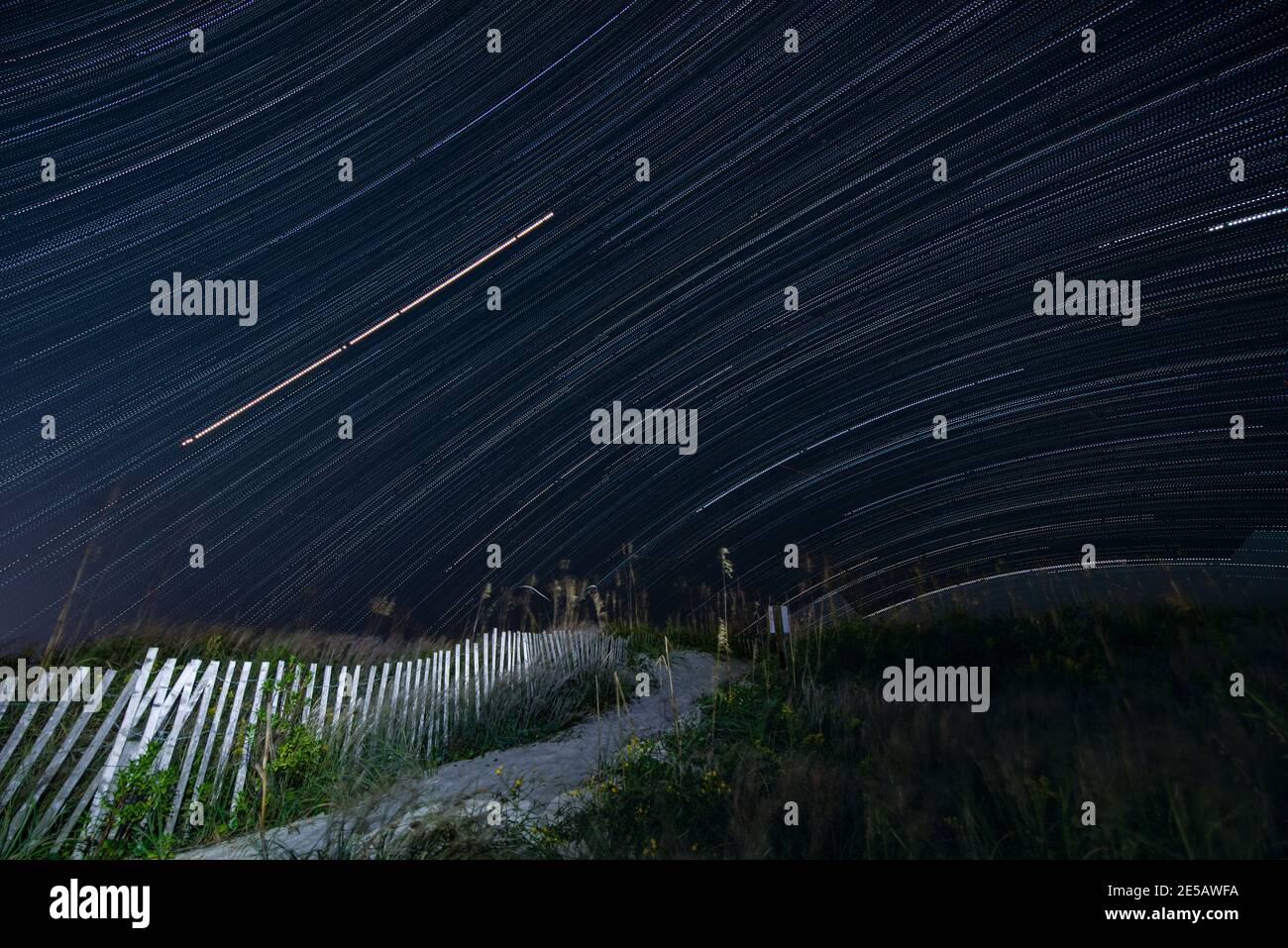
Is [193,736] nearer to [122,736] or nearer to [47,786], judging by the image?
[122,736]

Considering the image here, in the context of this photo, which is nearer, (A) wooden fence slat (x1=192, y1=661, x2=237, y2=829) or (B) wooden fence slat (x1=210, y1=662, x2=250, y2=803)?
(A) wooden fence slat (x1=192, y1=661, x2=237, y2=829)

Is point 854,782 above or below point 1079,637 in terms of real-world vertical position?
below

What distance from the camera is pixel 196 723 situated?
570cm

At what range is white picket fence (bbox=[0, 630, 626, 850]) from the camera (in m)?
4.68

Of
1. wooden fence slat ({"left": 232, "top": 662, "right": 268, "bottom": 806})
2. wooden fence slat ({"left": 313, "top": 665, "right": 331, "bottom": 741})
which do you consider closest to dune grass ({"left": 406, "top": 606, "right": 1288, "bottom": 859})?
wooden fence slat ({"left": 232, "top": 662, "right": 268, "bottom": 806})

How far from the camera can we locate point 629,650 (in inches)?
510

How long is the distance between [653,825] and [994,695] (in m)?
3.15

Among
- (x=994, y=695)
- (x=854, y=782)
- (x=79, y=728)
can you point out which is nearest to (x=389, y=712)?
(x=79, y=728)

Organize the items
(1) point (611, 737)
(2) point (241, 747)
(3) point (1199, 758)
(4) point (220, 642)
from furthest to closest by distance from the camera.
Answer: (4) point (220, 642) < (1) point (611, 737) < (2) point (241, 747) < (3) point (1199, 758)

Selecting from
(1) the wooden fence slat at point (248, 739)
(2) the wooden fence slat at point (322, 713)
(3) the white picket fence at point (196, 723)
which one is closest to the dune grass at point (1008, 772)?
(3) the white picket fence at point (196, 723)

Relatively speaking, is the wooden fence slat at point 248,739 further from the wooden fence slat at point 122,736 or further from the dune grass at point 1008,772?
the dune grass at point 1008,772

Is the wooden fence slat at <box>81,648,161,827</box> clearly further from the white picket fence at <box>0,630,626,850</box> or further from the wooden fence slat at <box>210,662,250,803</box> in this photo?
the wooden fence slat at <box>210,662,250,803</box>

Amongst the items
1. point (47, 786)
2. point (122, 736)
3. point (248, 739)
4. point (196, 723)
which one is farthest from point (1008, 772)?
point (47, 786)
